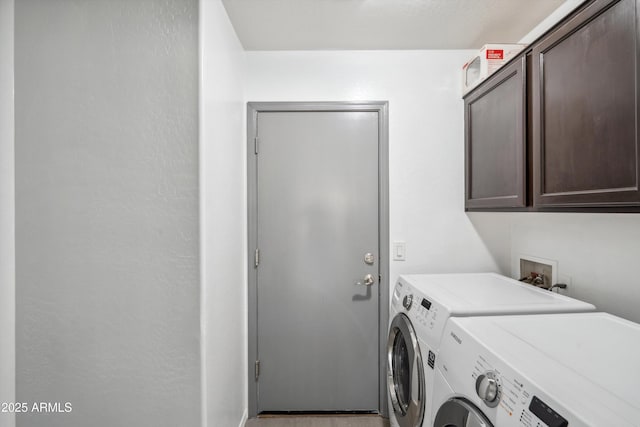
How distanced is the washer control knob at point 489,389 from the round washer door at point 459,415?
1.8 inches

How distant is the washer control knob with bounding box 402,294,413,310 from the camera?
1.51 m

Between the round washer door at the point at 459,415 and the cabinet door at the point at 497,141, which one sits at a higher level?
the cabinet door at the point at 497,141

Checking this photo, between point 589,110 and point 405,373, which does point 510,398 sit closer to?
point 405,373

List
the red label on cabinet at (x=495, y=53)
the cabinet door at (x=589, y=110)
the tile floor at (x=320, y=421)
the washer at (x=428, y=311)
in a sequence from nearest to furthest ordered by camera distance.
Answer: the cabinet door at (x=589, y=110)
the washer at (x=428, y=311)
the red label on cabinet at (x=495, y=53)
the tile floor at (x=320, y=421)

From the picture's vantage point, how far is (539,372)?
0.77 m

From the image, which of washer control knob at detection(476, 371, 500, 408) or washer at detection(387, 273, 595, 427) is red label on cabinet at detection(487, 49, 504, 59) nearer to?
washer at detection(387, 273, 595, 427)

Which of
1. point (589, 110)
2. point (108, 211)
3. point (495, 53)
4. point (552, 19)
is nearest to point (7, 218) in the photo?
point (108, 211)

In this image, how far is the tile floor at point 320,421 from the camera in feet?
6.26

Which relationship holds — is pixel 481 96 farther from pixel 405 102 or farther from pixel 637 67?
pixel 637 67

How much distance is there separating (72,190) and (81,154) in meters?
0.16

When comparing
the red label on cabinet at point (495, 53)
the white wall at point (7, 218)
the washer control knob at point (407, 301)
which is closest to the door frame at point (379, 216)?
the washer control knob at point (407, 301)

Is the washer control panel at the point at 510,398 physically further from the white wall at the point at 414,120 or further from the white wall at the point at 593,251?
the white wall at the point at 414,120

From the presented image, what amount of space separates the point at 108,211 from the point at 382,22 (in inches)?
65.8

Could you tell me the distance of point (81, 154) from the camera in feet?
4.35
